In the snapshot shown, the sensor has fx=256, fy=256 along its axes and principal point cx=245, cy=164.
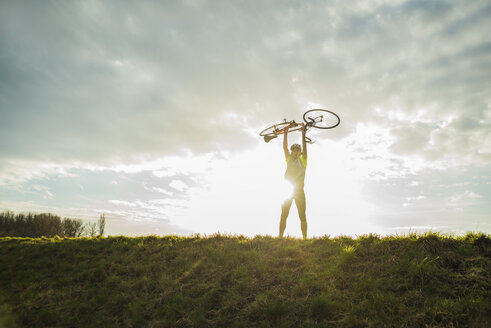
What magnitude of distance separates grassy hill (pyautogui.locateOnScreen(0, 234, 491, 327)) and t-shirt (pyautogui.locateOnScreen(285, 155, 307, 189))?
2.33 meters

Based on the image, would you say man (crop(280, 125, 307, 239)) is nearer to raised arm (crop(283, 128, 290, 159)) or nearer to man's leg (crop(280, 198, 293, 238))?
man's leg (crop(280, 198, 293, 238))

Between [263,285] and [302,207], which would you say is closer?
[263,285]

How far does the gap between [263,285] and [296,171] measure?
16.4 feet

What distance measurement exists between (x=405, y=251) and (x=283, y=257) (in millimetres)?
3430

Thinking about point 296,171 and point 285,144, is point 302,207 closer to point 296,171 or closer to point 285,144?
point 296,171

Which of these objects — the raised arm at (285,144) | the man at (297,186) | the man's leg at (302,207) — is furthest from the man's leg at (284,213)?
the raised arm at (285,144)

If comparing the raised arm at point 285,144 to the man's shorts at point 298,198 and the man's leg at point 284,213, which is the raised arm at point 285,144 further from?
the man's leg at point 284,213

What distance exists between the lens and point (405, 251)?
23.5 ft

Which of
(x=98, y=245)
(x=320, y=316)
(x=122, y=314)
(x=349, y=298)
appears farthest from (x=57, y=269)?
(x=349, y=298)

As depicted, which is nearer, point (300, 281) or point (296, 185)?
point (300, 281)

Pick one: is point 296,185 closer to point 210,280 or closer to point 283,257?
point 283,257

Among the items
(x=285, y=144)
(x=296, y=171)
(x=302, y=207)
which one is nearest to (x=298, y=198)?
(x=302, y=207)

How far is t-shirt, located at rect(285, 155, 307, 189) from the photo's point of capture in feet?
34.0

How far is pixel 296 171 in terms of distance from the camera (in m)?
10.5
